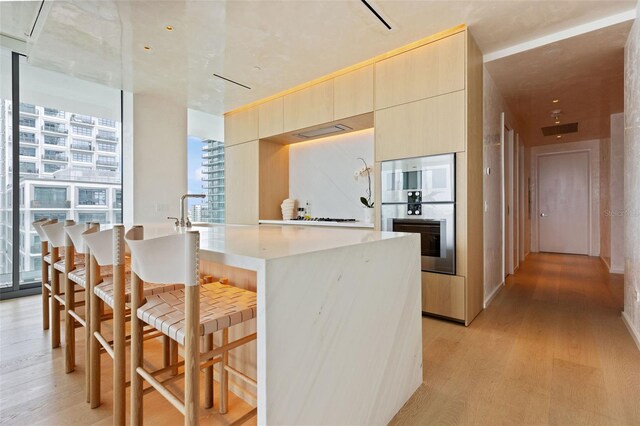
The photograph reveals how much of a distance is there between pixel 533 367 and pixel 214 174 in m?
4.87

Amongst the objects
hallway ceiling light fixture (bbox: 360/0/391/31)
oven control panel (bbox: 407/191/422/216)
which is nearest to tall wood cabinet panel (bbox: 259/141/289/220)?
oven control panel (bbox: 407/191/422/216)

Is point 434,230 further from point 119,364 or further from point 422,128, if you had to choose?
point 119,364

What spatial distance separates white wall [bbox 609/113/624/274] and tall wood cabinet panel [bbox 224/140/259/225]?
17.0 feet

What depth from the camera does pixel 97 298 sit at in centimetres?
160

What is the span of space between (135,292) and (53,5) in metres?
2.59

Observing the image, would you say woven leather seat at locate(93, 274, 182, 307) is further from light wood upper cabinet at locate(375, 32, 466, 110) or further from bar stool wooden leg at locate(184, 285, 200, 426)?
light wood upper cabinet at locate(375, 32, 466, 110)

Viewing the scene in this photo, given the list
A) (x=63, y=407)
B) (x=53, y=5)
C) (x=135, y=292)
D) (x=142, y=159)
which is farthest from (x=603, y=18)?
(x=142, y=159)

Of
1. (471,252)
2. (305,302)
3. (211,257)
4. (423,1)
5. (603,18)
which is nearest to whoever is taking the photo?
(305,302)

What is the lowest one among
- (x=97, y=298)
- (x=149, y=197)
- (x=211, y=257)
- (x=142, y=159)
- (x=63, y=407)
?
(x=63, y=407)

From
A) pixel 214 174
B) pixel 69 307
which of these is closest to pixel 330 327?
pixel 69 307

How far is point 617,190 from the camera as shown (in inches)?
180

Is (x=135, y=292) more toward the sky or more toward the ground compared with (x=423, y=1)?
more toward the ground

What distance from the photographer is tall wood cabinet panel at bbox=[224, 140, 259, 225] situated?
15.0ft

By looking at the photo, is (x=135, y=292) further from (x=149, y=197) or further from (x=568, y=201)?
(x=568, y=201)
